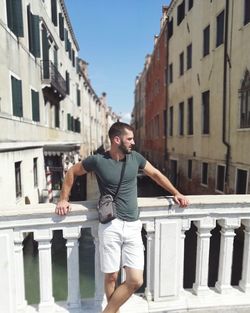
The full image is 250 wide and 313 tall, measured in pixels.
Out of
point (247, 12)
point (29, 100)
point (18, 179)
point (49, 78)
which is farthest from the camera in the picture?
point (49, 78)

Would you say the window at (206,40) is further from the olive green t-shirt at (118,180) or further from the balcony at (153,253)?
the olive green t-shirt at (118,180)

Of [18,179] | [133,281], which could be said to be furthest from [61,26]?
[133,281]

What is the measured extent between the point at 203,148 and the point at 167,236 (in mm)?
10092

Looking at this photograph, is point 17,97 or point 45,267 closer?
point 45,267

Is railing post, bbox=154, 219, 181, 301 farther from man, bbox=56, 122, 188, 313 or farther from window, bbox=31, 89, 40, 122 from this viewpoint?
window, bbox=31, 89, 40, 122

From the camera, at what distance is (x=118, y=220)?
2033 millimetres

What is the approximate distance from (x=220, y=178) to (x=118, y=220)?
921 cm

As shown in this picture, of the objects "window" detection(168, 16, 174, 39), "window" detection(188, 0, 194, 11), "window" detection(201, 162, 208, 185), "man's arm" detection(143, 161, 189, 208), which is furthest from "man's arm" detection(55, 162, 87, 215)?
"window" detection(168, 16, 174, 39)

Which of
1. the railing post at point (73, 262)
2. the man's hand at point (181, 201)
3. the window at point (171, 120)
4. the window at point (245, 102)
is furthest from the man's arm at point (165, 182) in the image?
the window at point (171, 120)

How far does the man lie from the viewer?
204 centimetres

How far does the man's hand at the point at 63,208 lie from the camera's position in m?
2.05

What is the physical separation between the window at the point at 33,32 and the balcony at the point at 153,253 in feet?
34.8

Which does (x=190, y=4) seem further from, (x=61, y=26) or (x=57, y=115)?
(x=57, y=115)

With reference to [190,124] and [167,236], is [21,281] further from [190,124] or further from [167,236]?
[190,124]
